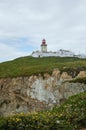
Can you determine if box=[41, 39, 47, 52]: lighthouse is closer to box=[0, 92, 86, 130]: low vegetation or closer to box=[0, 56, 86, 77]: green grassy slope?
box=[0, 56, 86, 77]: green grassy slope

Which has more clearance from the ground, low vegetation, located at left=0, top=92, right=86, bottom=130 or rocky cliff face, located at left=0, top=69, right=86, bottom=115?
low vegetation, located at left=0, top=92, right=86, bottom=130

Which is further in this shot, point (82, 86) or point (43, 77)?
point (43, 77)

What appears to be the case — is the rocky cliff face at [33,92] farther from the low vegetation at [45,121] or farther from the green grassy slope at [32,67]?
the low vegetation at [45,121]

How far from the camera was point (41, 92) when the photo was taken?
3100 inches

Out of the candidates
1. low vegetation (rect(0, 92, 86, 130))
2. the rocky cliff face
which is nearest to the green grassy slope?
the rocky cliff face

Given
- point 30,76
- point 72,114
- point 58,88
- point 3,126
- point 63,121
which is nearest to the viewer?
point 3,126

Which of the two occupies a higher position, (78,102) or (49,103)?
(78,102)

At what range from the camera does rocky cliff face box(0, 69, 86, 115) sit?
76.4 metres

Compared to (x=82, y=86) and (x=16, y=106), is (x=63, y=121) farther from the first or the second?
(x=16, y=106)

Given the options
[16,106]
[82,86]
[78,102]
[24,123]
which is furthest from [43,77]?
[24,123]

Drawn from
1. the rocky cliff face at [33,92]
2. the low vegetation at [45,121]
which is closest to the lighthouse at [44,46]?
the rocky cliff face at [33,92]

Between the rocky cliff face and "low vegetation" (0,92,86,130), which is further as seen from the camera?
the rocky cliff face

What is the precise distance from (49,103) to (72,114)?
197ft

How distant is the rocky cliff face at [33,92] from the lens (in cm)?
7638
